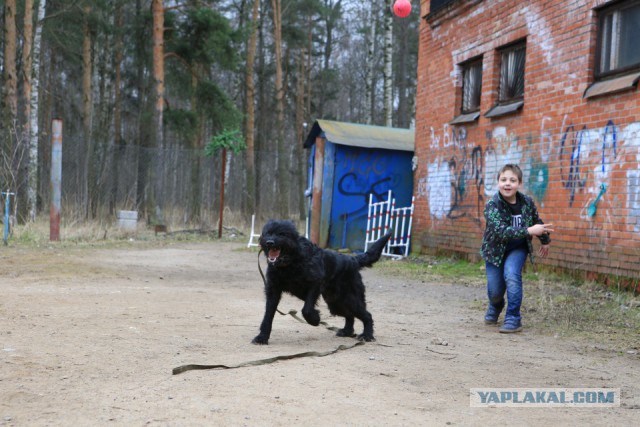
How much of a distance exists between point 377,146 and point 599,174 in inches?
256

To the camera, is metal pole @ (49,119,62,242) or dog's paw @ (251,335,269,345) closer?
dog's paw @ (251,335,269,345)

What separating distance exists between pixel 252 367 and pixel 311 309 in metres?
0.96

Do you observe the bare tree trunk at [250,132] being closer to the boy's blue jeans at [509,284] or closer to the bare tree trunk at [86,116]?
the bare tree trunk at [86,116]

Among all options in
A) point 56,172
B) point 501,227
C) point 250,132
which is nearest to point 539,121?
point 501,227

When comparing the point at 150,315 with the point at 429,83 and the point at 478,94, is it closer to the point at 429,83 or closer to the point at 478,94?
the point at 478,94

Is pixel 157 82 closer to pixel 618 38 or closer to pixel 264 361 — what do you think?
pixel 618 38

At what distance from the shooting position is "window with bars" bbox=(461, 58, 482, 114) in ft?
38.3

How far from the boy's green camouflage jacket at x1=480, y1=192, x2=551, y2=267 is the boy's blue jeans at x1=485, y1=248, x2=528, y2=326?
84 millimetres

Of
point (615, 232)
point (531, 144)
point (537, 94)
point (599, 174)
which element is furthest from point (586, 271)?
point (537, 94)

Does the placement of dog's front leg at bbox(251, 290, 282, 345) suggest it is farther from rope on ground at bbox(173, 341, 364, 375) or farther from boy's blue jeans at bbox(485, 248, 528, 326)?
boy's blue jeans at bbox(485, 248, 528, 326)

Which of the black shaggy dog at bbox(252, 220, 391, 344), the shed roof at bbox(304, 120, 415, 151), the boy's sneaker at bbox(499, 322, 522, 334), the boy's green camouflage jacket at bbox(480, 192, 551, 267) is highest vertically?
the shed roof at bbox(304, 120, 415, 151)

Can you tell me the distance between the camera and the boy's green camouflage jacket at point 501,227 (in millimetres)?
5715

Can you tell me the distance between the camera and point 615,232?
25.9 ft

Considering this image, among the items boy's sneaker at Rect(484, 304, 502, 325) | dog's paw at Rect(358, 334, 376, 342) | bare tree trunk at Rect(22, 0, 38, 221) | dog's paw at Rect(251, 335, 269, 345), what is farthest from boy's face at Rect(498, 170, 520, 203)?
bare tree trunk at Rect(22, 0, 38, 221)
